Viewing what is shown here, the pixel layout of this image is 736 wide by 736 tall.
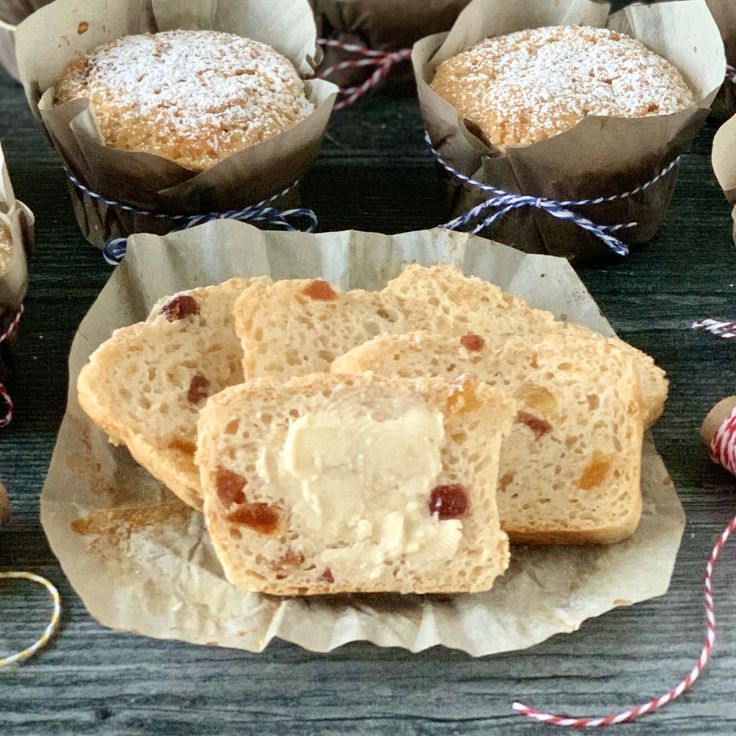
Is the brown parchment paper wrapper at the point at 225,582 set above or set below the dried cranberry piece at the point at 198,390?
below

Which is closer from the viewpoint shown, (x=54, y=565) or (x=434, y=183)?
(x=54, y=565)

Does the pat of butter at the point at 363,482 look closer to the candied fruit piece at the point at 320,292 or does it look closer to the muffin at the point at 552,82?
the candied fruit piece at the point at 320,292

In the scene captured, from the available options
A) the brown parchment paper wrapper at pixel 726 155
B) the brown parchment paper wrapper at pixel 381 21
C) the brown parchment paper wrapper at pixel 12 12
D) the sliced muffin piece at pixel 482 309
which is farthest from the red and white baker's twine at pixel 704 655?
the brown parchment paper wrapper at pixel 12 12

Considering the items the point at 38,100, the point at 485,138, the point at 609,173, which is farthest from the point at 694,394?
the point at 38,100

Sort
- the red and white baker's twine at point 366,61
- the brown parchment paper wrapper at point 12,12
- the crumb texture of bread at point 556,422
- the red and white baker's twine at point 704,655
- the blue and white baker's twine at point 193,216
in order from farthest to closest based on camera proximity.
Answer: the red and white baker's twine at point 366,61
the brown parchment paper wrapper at point 12,12
the blue and white baker's twine at point 193,216
the crumb texture of bread at point 556,422
the red and white baker's twine at point 704,655

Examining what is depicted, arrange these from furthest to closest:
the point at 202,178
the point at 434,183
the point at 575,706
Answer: the point at 434,183, the point at 202,178, the point at 575,706

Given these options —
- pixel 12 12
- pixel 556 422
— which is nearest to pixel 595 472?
pixel 556 422

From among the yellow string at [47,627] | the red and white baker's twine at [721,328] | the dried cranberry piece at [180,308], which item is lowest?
the red and white baker's twine at [721,328]

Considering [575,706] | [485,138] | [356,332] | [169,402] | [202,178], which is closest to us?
[575,706]

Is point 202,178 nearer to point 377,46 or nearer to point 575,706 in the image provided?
point 377,46
